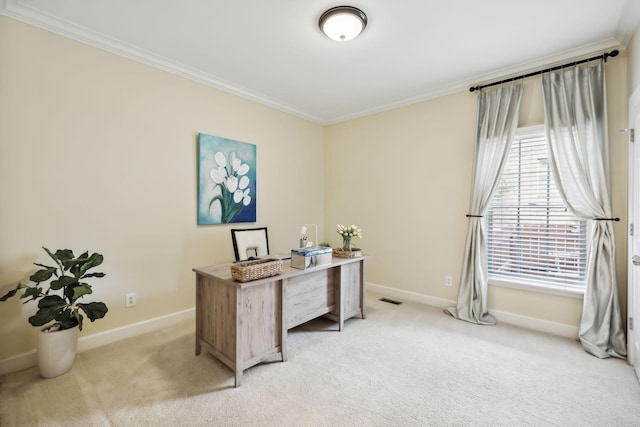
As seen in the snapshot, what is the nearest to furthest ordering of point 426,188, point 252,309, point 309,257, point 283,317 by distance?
point 252,309, point 283,317, point 309,257, point 426,188

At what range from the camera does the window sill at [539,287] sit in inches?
106

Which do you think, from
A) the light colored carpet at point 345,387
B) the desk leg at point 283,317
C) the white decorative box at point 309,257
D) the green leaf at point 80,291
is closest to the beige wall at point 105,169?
the green leaf at point 80,291

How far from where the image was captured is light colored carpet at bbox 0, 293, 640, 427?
1.70 m

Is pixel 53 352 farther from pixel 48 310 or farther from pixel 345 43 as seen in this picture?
pixel 345 43

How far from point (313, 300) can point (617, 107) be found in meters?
3.17

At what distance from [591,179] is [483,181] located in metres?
0.86

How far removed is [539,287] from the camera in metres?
2.87

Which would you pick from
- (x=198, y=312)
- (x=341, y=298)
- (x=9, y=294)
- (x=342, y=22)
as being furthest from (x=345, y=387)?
(x=342, y=22)

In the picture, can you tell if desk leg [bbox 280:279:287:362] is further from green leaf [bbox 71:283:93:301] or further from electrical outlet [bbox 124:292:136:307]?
electrical outlet [bbox 124:292:136:307]

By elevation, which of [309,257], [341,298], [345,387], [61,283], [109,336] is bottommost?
[345,387]

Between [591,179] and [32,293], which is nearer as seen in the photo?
[32,293]

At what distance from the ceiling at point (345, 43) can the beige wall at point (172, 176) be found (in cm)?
16

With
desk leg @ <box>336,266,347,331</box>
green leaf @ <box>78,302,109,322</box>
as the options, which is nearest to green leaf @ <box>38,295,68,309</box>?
green leaf @ <box>78,302,109,322</box>

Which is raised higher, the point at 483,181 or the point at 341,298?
the point at 483,181
